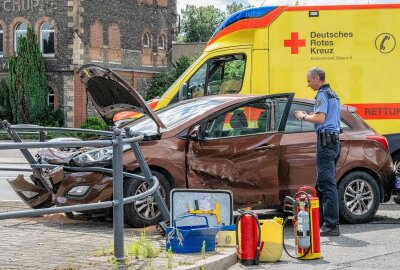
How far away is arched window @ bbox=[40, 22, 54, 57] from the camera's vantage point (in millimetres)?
45475

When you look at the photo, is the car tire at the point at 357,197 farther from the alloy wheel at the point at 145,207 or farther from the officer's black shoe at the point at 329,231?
the alloy wheel at the point at 145,207

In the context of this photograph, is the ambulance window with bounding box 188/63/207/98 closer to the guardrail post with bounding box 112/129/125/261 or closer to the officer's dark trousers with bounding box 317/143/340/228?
the officer's dark trousers with bounding box 317/143/340/228

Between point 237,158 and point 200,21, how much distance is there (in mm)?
89077

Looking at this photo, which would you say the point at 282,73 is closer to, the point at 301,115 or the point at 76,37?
the point at 301,115

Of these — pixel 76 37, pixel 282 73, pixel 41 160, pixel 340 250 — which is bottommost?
pixel 340 250

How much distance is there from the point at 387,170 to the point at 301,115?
6.84ft

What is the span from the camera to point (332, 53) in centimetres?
1490

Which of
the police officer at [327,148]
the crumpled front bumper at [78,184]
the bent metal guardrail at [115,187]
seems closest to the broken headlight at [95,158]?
the crumpled front bumper at [78,184]

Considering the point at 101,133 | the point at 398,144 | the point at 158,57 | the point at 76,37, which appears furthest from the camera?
the point at 158,57

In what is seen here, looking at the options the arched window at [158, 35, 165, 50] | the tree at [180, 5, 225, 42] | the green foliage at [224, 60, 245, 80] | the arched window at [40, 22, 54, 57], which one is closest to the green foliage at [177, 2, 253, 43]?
the tree at [180, 5, 225, 42]

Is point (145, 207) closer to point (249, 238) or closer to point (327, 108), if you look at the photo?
point (249, 238)

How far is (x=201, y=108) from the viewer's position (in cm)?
1053

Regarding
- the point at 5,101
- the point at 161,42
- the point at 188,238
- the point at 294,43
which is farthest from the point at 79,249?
the point at 161,42

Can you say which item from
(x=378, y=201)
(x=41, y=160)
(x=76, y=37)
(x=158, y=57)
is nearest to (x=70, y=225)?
(x=41, y=160)
